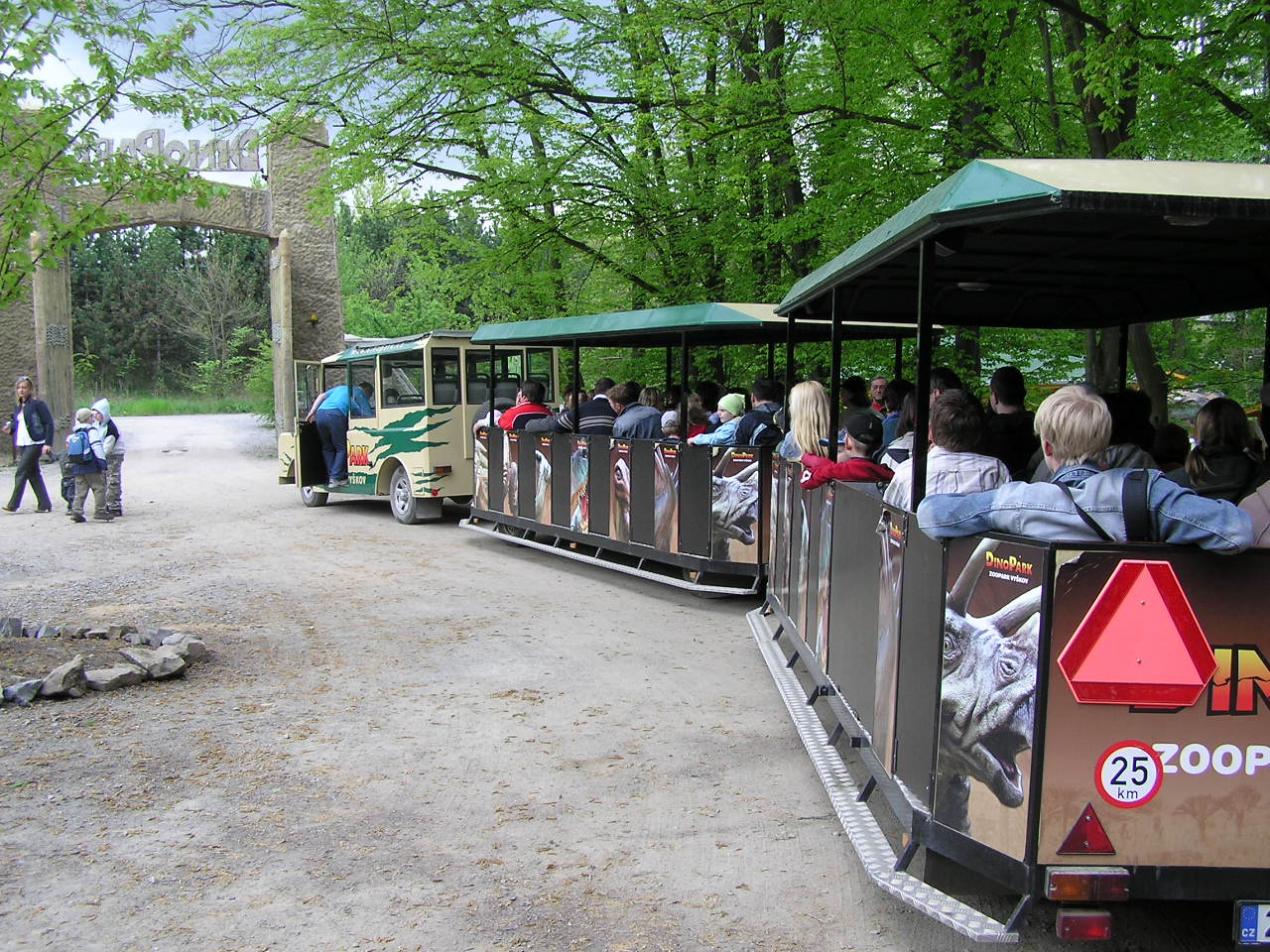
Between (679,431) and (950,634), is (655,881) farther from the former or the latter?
(679,431)

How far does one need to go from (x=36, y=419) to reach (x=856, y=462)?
13543 mm

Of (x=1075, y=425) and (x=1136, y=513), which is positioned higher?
(x=1075, y=425)

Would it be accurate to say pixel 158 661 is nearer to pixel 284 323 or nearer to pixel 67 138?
pixel 67 138

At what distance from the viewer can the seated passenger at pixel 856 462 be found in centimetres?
554

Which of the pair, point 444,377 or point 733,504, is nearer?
point 733,504

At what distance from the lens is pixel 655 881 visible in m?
4.06

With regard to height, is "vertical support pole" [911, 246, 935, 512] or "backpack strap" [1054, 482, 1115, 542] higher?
"vertical support pole" [911, 246, 935, 512]

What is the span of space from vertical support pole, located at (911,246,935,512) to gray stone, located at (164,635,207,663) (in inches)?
209

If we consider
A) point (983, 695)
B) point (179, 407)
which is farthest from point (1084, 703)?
point (179, 407)

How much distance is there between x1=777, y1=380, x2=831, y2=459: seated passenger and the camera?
21.7 ft

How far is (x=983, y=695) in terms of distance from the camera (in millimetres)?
3260

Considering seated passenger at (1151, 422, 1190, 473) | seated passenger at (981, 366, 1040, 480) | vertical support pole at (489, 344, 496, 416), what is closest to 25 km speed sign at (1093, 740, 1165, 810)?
seated passenger at (1151, 422, 1190, 473)

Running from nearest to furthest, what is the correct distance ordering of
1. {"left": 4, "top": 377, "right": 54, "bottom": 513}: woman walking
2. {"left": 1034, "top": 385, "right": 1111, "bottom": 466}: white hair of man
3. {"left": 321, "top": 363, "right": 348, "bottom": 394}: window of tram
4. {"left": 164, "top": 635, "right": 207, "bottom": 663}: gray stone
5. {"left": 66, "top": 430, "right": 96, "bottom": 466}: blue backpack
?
{"left": 1034, "top": 385, "right": 1111, "bottom": 466}: white hair of man < {"left": 164, "top": 635, "right": 207, "bottom": 663}: gray stone < {"left": 66, "top": 430, "right": 96, "bottom": 466}: blue backpack < {"left": 4, "top": 377, "right": 54, "bottom": 513}: woman walking < {"left": 321, "top": 363, "right": 348, "bottom": 394}: window of tram

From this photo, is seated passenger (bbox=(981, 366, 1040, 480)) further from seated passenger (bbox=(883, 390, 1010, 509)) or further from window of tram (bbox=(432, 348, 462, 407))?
window of tram (bbox=(432, 348, 462, 407))
